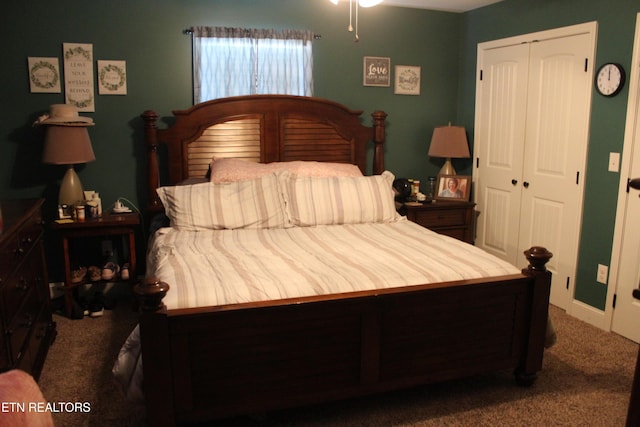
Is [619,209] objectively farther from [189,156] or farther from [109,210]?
[109,210]

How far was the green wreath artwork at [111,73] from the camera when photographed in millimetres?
3811

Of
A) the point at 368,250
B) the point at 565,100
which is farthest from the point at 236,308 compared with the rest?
the point at 565,100

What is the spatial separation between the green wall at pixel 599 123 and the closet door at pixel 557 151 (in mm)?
70

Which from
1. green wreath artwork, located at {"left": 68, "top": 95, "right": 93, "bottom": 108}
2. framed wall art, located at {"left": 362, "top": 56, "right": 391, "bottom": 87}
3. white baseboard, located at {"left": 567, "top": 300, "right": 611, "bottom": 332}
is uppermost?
framed wall art, located at {"left": 362, "top": 56, "right": 391, "bottom": 87}

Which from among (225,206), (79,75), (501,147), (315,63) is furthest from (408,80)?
(79,75)

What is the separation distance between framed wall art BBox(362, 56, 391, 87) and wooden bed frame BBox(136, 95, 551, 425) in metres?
2.38

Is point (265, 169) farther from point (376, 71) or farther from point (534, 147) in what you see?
point (534, 147)

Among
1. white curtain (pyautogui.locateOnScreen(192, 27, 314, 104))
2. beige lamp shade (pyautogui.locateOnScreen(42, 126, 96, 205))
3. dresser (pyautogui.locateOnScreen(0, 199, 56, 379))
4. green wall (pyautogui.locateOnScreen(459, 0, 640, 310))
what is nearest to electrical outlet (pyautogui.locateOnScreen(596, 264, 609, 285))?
green wall (pyautogui.locateOnScreen(459, 0, 640, 310))

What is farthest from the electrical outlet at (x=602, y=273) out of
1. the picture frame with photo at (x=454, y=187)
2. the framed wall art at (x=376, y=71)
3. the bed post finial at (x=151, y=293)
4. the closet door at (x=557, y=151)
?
the bed post finial at (x=151, y=293)

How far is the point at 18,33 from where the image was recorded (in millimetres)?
3643

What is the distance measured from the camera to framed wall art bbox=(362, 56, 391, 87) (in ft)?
14.4

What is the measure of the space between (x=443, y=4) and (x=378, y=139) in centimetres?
121

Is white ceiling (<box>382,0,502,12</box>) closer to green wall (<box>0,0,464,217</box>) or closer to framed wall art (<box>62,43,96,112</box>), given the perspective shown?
green wall (<box>0,0,464,217</box>)

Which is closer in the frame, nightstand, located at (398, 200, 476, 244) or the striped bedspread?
the striped bedspread
